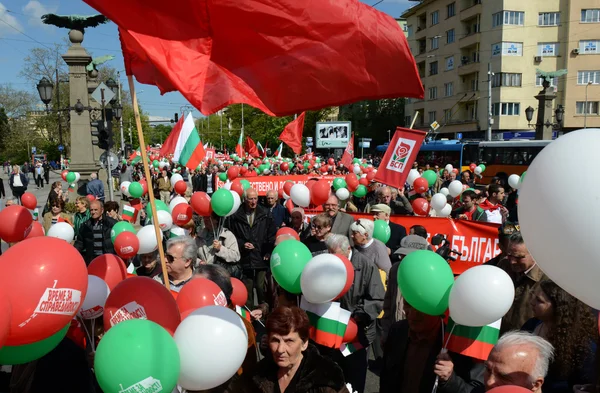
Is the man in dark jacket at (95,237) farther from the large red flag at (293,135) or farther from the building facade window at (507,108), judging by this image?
the building facade window at (507,108)

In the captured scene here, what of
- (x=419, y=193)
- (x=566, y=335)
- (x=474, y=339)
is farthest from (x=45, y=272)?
(x=419, y=193)

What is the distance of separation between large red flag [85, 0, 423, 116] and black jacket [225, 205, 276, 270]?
10.4ft

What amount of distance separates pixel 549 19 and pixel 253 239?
48.7 meters

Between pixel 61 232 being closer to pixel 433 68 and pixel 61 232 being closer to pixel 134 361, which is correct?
pixel 134 361

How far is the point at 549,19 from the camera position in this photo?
4581cm

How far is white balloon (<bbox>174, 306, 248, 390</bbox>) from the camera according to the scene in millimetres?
2387

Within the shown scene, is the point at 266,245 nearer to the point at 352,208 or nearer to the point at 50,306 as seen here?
the point at 352,208

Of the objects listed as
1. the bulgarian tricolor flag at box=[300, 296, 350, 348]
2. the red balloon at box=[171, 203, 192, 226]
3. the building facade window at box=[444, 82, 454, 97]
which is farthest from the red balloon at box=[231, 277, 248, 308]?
the building facade window at box=[444, 82, 454, 97]

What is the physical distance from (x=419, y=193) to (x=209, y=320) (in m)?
8.18

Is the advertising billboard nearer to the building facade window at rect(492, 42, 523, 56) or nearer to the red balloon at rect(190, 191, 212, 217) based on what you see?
the red balloon at rect(190, 191, 212, 217)

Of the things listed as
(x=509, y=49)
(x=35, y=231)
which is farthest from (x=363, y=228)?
(x=509, y=49)

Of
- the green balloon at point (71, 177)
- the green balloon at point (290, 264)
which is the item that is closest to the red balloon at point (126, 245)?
the green balloon at point (290, 264)

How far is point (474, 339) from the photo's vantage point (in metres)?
A: 2.91

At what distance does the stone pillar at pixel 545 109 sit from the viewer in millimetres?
23484
